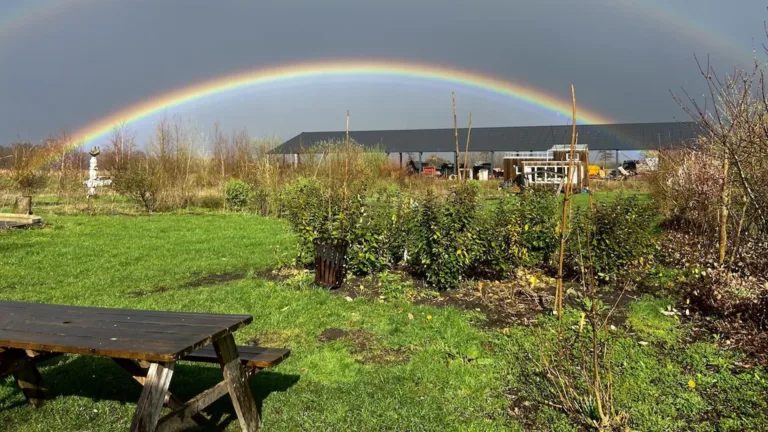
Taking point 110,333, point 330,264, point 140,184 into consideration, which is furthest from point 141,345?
point 140,184

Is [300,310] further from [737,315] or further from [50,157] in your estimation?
[50,157]

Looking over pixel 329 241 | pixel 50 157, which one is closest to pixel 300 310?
pixel 329 241

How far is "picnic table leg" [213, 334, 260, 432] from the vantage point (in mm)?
2717

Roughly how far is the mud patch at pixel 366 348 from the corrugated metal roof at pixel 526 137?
39527 millimetres

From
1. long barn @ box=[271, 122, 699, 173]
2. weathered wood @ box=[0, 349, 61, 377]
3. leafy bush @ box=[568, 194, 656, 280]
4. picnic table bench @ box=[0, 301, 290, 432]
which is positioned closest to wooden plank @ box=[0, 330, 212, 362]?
picnic table bench @ box=[0, 301, 290, 432]

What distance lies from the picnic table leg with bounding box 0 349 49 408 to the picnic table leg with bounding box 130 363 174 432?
4.93 ft

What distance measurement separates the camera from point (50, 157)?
1980 centimetres

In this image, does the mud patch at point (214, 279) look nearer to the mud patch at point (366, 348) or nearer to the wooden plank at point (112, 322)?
the mud patch at point (366, 348)

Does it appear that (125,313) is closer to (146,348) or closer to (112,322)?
(112,322)

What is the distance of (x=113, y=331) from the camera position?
262 centimetres

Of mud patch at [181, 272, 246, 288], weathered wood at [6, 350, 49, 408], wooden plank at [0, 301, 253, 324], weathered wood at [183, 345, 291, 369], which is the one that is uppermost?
wooden plank at [0, 301, 253, 324]

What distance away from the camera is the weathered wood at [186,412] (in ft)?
8.11

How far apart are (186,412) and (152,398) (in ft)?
1.15

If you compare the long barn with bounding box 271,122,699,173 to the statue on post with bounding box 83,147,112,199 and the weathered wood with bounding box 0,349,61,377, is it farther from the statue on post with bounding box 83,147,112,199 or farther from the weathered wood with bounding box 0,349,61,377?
the weathered wood with bounding box 0,349,61,377
